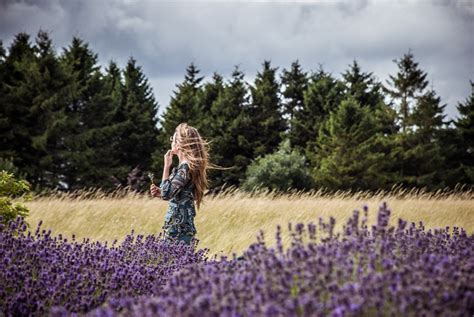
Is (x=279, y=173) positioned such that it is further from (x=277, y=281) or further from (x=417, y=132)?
(x=277, y=281)

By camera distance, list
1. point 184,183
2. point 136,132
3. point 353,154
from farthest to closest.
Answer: point 136,132 < point 353,154 < point 184,183

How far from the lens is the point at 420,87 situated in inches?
1238

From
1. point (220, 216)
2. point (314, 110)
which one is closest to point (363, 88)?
point (314, 110)

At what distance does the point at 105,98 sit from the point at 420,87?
19388 millimetres

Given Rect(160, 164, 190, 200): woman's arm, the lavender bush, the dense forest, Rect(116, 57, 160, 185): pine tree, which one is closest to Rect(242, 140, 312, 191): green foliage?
the dense forest

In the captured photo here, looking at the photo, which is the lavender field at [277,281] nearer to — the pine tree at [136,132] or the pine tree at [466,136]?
the pine tree at [136,132]

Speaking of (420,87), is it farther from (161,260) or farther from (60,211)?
(161,260)

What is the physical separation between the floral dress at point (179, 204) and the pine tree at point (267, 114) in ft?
86.3

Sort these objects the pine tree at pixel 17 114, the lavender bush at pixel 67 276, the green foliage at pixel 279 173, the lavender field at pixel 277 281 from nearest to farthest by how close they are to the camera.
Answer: the lavender field at pixel 277 281, the lavender bush at pixel 67 276, the pine tree at pixel 17 114, the green foliage at pixel 279 173

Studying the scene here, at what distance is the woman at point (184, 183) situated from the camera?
5469 millimetres

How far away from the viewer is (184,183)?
5496 millimetres

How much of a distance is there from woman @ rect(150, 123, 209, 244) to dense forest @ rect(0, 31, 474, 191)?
16913 mm

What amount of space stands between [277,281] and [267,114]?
3190cm

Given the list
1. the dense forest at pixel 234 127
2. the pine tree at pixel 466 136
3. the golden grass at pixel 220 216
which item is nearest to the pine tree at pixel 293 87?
the dense forest at pixel 234 127
